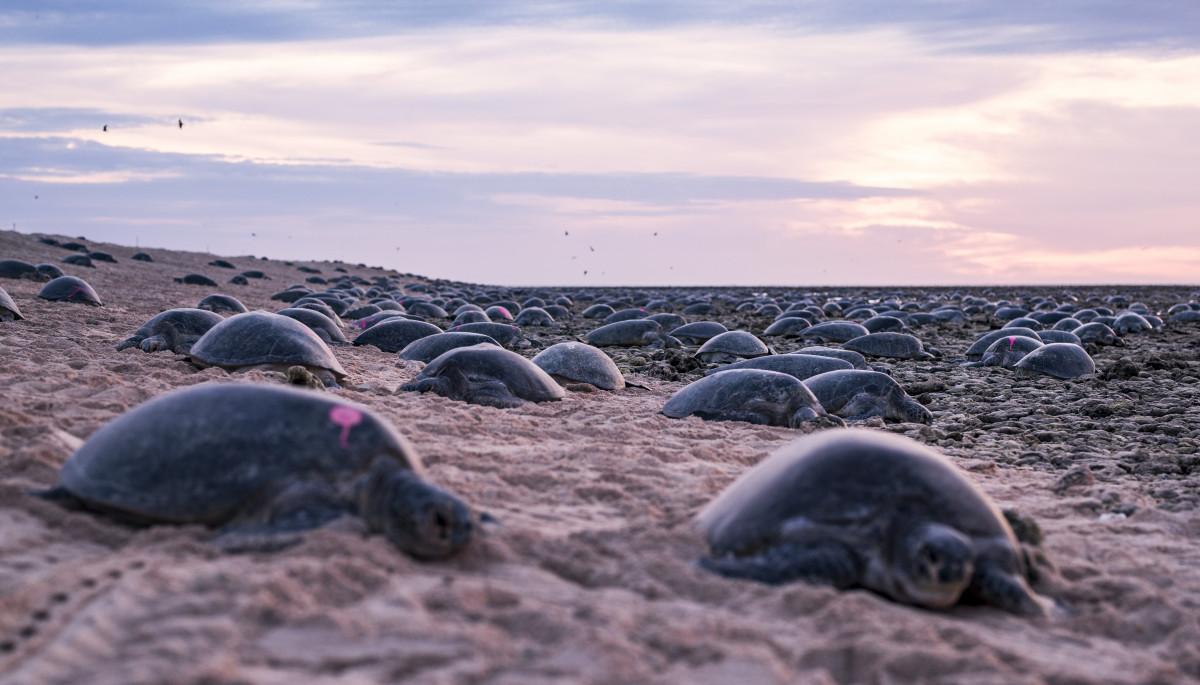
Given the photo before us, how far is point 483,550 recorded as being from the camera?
3207mm

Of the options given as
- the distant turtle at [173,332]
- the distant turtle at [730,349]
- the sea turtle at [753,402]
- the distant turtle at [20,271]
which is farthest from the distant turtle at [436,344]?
the distant turtle at [20,271]

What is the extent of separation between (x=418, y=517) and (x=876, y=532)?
151 centimetres

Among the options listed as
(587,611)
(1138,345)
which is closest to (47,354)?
(587,611)

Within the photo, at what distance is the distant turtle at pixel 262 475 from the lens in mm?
3154

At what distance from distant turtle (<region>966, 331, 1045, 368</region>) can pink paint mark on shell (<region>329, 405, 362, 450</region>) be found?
10271 mm

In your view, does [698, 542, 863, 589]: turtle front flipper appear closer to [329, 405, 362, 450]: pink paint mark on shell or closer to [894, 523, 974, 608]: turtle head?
[894, 523, 974, 608]: turtle head

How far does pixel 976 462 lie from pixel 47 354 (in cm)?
698

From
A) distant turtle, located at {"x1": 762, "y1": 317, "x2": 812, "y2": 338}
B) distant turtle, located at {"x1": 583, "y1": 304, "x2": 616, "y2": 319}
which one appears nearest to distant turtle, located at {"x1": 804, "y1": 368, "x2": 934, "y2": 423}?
distant turtle, located at {"x1": 762, "y1": 317, "x2": 812, "y2": 338}

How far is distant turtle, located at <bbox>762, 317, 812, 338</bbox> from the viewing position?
56.1 feet

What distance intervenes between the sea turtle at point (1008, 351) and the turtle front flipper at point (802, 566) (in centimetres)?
970

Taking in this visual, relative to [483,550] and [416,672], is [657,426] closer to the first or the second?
[483,550]

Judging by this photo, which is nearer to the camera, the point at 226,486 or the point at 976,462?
the point at 226,486

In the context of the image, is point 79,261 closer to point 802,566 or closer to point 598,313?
point 598,313

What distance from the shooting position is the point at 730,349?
1239 centimetres
